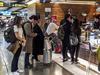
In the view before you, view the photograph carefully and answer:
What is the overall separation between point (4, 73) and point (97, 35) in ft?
13.4

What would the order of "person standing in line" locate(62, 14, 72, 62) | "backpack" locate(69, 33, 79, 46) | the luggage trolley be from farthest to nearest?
1. the luggage trolley
2. "person standing in line" locate(62, 14, 72, 62)
3. "backpack" locate(69, 33, 79, 46)

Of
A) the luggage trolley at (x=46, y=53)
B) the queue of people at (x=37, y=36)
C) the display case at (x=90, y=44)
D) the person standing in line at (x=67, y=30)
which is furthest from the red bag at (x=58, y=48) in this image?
the luggage trolley at (x=46, y=53)

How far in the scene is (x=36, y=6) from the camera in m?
22.4

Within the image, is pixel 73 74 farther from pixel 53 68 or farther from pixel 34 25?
pixel 34 25

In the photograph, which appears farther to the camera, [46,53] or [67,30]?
[46,53]

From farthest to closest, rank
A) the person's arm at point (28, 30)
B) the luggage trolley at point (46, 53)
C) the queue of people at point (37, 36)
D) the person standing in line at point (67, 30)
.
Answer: the luggage trolley at point (46, 53), the person standing in line at point (67, 30), the queue of people at point (37, 36), the person's arm at point (28, 30)

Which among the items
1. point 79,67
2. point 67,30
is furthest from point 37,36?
point 79,67

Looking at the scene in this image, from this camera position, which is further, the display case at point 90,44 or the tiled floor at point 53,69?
the display case at point 90,44

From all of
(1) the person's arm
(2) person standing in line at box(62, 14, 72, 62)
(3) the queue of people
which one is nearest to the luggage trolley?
(3) the queue of people

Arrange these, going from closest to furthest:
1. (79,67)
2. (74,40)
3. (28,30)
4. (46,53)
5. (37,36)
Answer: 1. (28,30)
2. (79,67)
3. (74,40)
4. (37,36)
5. (46,53)

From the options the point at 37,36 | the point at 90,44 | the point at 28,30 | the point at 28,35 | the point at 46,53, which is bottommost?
the point at 46,53

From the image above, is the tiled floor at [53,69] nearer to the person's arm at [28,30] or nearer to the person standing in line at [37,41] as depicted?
the person standing in line at [37,41]

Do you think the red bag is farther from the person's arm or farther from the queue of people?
the person's arm

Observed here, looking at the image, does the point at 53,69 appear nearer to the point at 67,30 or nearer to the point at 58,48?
the point at 67,30
